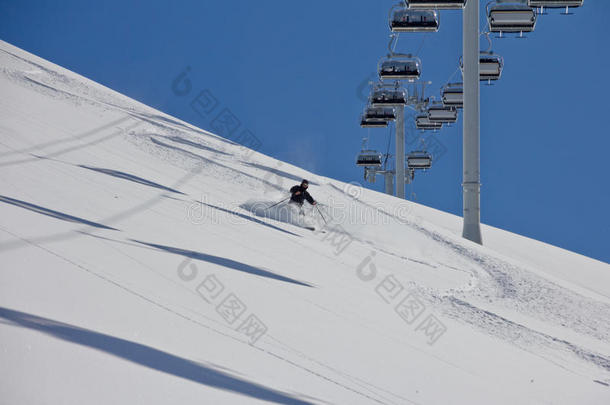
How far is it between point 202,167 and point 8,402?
33.5 feet

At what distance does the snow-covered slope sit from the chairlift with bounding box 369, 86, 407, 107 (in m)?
11.8

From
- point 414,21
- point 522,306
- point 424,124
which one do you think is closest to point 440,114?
point 424,124

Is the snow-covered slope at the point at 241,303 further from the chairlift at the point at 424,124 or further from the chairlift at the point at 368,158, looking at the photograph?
the chairlift at the point at 368,158

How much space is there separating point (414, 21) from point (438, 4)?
192cm

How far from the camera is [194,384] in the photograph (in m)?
2.82

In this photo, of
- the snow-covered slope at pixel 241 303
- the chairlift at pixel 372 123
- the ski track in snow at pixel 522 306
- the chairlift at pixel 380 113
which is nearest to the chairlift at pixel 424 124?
the chairlift at pixel 372 123

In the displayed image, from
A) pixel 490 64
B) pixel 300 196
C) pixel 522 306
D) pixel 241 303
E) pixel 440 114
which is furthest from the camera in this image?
pixel 440 114

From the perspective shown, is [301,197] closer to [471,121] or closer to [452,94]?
[471,121]

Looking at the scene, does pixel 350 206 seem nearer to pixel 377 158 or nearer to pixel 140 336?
pixel 140 336

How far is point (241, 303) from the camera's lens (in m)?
4.39

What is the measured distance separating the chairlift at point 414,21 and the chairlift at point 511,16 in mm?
1299

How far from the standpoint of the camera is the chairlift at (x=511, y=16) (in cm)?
1398

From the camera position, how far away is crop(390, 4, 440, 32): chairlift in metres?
14.5

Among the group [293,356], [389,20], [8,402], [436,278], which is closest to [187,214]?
[436,278]
